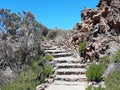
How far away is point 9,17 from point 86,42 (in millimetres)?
5115

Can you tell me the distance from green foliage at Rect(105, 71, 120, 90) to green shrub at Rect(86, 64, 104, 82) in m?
0.89

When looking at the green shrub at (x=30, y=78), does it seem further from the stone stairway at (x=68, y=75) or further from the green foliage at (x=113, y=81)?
the green foliage at (x=113, y=81)

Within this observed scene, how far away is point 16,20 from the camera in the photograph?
1761 cm

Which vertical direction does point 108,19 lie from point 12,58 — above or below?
above

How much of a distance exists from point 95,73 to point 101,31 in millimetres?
4453

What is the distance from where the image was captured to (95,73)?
11.9 meters

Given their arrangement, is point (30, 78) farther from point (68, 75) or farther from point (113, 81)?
point (113, 81)

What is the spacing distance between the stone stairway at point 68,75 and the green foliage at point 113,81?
119 cm

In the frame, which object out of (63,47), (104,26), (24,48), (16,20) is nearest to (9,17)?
(16,20)

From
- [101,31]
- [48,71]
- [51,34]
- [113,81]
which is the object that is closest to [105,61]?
[113,81]

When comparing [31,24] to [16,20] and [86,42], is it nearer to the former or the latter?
[16,20]

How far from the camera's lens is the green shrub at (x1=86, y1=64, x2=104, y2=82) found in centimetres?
1188

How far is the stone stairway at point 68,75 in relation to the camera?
12.0 metres

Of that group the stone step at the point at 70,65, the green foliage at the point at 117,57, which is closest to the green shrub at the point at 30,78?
the stone step at the point at 70,65
